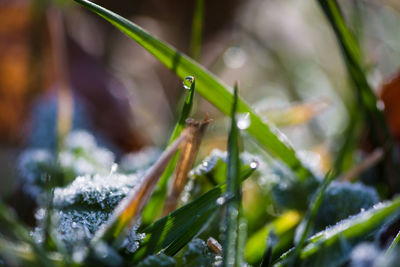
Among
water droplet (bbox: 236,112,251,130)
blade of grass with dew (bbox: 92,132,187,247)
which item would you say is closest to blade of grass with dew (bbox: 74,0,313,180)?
water droplet (bbox: 236,112,251,130)

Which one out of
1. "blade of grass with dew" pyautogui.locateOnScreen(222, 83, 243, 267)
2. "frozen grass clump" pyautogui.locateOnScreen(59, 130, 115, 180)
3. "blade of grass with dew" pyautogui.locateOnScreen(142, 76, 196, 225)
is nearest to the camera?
"blade of grass with dew" pyautogui.locateOnScreen(222, 83, 243, 267)

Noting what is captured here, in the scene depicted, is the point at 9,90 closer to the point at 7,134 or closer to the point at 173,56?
the point at 7,134

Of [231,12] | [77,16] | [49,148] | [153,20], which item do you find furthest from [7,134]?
[231,12]

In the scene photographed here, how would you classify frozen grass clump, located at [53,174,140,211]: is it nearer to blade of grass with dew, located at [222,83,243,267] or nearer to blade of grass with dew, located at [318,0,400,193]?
blade of grass with dew, located at [222,83,243,267]

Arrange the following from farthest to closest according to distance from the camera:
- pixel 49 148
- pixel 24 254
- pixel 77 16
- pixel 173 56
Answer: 1. pixel 77 16
2. pixel 49 148
3. pixel 173 56
4. pixel 24 254

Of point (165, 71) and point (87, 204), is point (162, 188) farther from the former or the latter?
point (165, 71)

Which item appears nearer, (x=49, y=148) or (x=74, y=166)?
(x=74, y=166)

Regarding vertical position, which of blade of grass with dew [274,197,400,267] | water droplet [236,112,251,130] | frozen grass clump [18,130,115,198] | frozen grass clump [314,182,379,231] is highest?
frozen grass clump [18,130,115,198]
